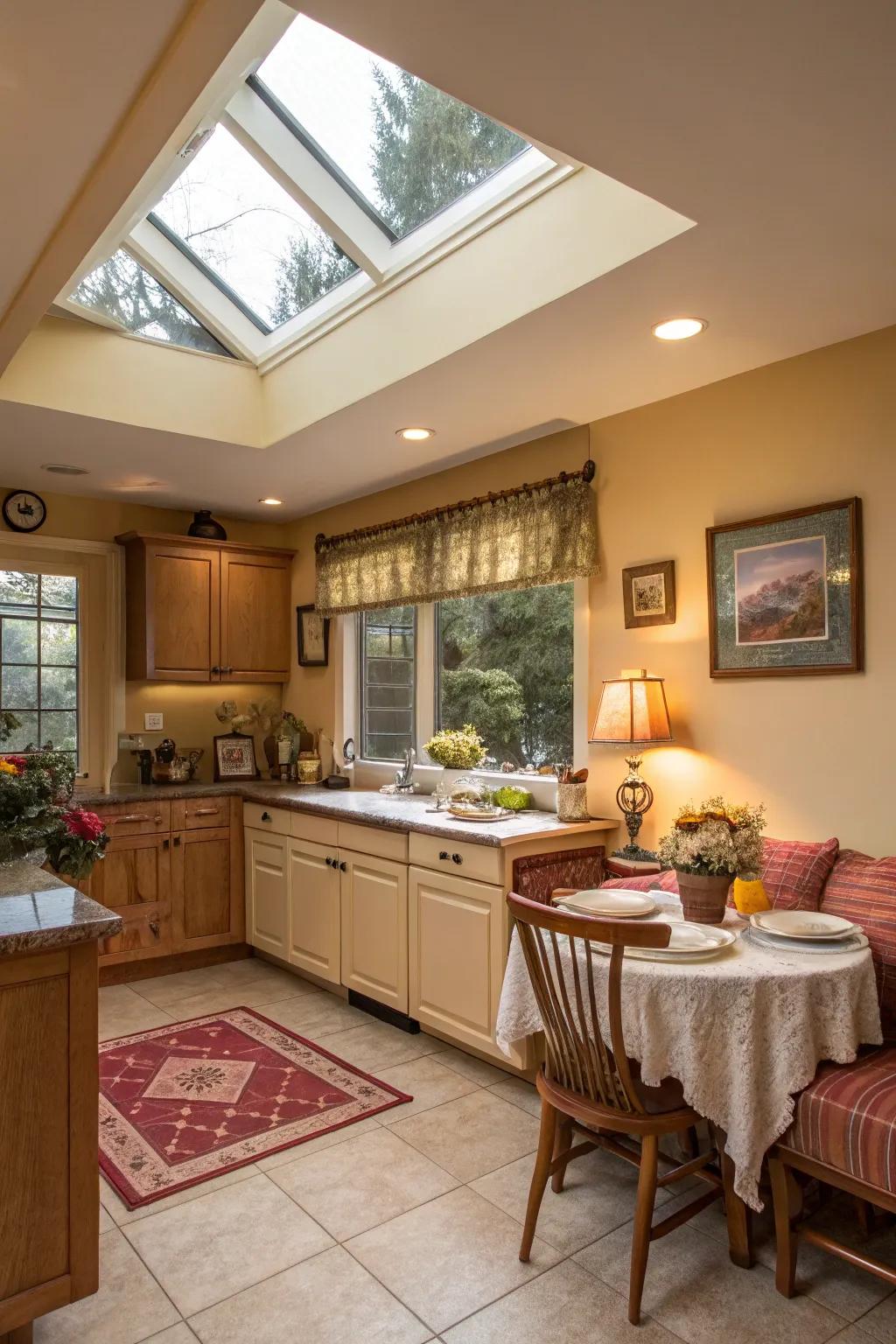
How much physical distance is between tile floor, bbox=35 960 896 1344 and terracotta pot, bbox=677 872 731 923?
2.61ft

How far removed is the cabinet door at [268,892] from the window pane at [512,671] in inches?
42.9

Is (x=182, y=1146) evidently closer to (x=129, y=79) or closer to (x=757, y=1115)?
(x=757, y=1115)

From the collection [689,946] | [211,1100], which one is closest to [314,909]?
[211,1100]

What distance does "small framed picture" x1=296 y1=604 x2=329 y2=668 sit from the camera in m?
5.04

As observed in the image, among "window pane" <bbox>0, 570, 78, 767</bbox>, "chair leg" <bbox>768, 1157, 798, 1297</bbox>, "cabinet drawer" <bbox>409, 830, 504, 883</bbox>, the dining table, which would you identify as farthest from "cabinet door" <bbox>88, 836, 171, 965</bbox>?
"chair leg" <bbox>768, 1157, 798, 1297</bbox>

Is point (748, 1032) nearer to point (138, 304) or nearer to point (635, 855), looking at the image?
point (635, 855)

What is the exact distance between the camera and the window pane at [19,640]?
4.49 m

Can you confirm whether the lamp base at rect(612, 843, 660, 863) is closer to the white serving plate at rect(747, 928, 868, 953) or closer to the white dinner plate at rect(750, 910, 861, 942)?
the white dinner plate at rect(750, 910, 861, 942)

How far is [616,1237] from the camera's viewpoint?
2281mm

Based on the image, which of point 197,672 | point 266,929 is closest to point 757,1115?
point 266,929

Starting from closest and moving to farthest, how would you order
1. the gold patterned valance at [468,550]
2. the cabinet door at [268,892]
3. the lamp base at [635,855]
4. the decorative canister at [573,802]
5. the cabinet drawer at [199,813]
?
1. the lamp base at [635,855]
2. the decorative canister at [573,802]
3. the gold patterned valance at [468,550]
4. the cabinet door at [268,892]
5. the cabinet drawer at [199,813]

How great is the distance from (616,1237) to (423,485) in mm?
3176

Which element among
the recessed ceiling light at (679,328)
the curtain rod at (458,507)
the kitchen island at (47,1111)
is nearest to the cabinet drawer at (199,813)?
the curtain rod at (458,507)

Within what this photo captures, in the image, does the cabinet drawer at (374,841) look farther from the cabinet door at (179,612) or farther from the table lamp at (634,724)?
the cabinet door at (179,612)
